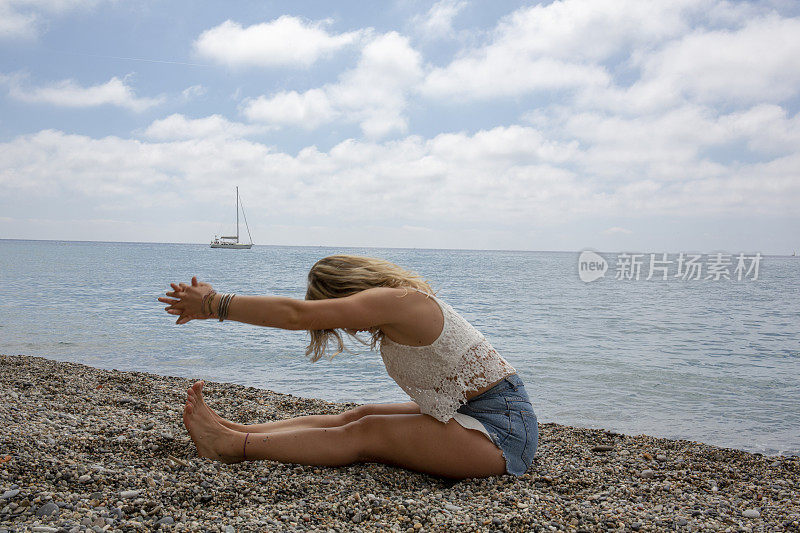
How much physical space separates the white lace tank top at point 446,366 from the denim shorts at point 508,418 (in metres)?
0.09

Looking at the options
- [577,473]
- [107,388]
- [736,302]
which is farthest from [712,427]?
[736,302]

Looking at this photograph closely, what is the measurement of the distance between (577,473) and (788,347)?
11.3m

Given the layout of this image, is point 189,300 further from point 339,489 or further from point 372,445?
point 372,445

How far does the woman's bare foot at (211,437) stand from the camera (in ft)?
11.8

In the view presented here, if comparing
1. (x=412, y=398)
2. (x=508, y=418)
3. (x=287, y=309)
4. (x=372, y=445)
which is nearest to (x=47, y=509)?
(x=287, y=309)

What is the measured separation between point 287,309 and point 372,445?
3.85ft

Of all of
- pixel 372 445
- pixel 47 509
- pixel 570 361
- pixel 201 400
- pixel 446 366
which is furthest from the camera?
pixel 570 361

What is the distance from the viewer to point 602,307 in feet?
74.1

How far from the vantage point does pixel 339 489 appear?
3225 millimetres

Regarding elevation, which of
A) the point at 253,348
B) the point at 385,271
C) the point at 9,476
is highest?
the point at 385,271

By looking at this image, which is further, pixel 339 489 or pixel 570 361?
pixel 570 361

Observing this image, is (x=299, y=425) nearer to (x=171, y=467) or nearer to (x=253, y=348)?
(x=171, y=467)

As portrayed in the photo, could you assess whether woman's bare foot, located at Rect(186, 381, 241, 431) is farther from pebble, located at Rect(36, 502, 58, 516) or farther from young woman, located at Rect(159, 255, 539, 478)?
pebble, located at Rect(36, 502, 58, 516)

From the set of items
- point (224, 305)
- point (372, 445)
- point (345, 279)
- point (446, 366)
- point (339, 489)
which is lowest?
point (339, 489)
